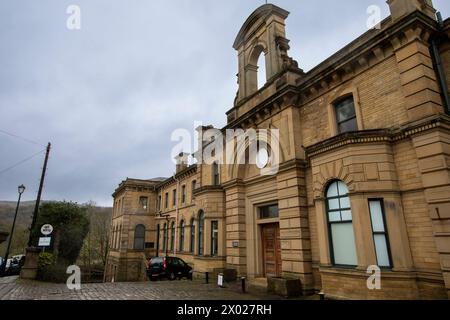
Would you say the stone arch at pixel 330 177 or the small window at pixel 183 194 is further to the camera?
the small window at pixel 183 194

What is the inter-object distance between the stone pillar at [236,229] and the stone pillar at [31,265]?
10.8 m

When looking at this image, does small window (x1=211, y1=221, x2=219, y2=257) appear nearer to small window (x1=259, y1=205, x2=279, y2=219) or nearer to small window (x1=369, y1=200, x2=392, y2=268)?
small window (x1=259, y1=205, x2=279, y2=219)

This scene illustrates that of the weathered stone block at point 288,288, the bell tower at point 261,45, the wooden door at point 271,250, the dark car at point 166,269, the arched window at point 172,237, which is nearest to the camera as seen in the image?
the weathered stone block at point 288,288

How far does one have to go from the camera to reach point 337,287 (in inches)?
345

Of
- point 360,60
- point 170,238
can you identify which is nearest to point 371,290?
point 360,60

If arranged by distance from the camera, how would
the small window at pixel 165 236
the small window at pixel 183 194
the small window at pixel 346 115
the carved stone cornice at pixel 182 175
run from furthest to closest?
the small window at pixel 165 236 → the small window at pixel 183 194 → the carved stone cornice at pixel 182 175 → the small window at pixel 346 115

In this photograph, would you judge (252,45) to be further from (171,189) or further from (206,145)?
(171,189)

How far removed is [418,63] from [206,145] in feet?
43.0

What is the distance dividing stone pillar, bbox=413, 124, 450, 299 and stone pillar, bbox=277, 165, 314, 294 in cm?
431

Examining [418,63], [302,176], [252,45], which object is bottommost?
[302,176]

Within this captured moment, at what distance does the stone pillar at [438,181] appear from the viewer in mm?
6945

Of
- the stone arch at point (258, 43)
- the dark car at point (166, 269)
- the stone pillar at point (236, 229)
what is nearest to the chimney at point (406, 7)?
the stone arch at point (258, 43)

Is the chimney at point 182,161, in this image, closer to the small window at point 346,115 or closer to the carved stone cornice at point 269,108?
the carved stone cornice at point 269,108

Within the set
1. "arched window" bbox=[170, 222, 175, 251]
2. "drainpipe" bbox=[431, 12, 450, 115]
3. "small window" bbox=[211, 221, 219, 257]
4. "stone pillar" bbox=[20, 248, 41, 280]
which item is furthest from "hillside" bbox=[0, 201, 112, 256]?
"drainpipe" bbox=[431, 12, 450, 115]
